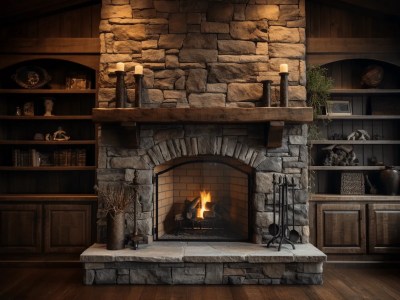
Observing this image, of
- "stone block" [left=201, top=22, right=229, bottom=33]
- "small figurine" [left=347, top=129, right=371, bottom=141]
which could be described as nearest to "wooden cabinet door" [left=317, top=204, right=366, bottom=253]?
"small figurine" [left=347, top=129, right=371, bottom=141]

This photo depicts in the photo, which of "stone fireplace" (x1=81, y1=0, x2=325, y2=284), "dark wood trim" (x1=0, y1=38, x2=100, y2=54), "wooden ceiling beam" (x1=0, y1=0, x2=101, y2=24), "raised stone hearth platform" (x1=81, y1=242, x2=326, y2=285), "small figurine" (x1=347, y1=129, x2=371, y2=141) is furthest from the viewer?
"small figurine" (x1=347, y1=129, x2=371, y2=141)

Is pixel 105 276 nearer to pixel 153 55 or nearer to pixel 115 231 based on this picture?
pixel 115 231

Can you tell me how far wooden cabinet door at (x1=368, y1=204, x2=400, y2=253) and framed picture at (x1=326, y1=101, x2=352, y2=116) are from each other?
43.8 inches

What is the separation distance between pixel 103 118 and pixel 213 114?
111cm

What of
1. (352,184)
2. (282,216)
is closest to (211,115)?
(282,216)

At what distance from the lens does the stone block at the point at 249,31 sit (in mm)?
4348

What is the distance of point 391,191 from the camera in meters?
4.57

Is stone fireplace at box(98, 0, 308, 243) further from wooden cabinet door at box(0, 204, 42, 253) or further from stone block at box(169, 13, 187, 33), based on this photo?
wooden cabinet door at box(0, 204, 42, 253)

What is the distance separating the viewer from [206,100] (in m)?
4.30

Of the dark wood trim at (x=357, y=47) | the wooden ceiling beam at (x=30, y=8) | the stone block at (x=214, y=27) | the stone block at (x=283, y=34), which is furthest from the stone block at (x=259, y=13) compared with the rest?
the wooden ceiling beam at (x=30, y=8)

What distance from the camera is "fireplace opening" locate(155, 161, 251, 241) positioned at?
4.55 m

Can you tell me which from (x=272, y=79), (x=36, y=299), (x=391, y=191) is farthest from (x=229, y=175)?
(x=36, y=299)

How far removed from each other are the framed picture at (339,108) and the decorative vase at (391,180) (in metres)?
0.79

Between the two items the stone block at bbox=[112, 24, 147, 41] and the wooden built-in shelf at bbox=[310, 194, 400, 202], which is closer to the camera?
the stone block at bbox=[112, 24, 147, 41]
